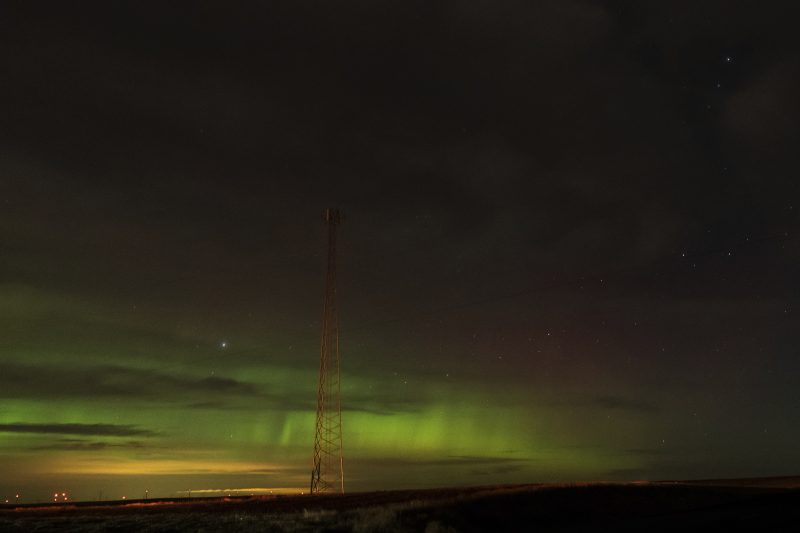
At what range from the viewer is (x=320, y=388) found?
1821 inches

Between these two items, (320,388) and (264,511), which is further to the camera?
(320,388)

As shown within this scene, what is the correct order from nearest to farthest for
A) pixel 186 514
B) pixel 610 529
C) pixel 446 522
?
1. pixel 610 529
2. pixel 446 522
3. pixel 186 514

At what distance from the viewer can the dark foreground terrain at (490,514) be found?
94.8 ft

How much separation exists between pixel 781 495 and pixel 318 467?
1064 inches

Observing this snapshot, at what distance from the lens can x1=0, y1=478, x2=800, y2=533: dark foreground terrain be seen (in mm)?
28891

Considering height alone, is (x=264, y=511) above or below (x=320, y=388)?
below

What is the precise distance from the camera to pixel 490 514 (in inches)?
1308

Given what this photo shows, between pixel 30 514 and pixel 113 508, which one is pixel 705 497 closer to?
pixel 113 508


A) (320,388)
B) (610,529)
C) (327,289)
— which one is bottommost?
(610,529)

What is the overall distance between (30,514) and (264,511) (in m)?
15.6

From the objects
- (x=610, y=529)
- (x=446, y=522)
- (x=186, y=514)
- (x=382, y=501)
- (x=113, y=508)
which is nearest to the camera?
(x=610, y=529)

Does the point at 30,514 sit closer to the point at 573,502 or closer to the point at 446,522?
the point at 446,522

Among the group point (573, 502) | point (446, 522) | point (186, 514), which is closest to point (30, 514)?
point (186, 514)

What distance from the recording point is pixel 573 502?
38656mm
